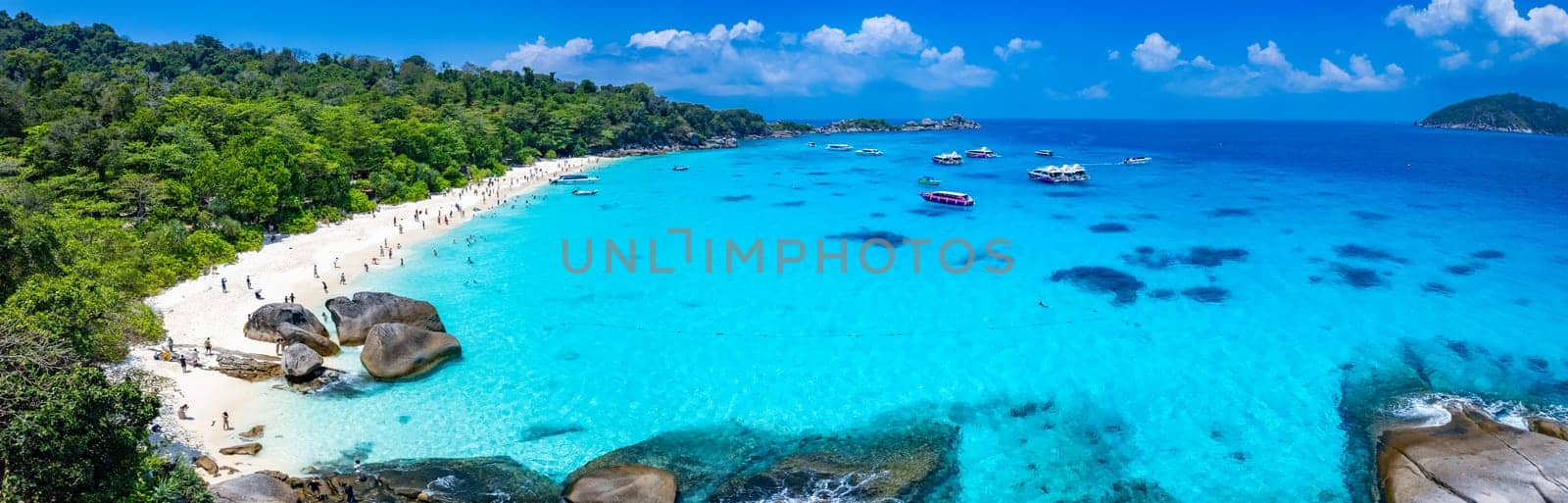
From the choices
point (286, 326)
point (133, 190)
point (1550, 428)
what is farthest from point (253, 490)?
point (1550, 428)

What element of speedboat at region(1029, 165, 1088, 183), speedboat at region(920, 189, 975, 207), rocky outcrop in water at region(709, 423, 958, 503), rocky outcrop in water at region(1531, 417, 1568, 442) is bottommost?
rocky outcrop in water at region(709, 423, 958, 503)

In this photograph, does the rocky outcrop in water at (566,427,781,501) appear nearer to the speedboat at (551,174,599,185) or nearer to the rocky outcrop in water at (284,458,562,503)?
the rocky outcrop in water at (284,458,562,503)

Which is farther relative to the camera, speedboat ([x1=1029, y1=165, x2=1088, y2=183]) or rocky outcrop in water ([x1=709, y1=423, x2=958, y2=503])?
speedboat ([x1=1029, y1=165, x2=1088, y2=183])

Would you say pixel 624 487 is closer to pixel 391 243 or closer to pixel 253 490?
pixel 253 490

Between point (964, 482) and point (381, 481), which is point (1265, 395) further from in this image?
point (381, 481)

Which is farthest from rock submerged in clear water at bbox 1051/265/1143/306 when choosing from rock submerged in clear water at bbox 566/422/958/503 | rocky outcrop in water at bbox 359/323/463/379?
rocky outcrop in water at bbox 359/323/463/379
